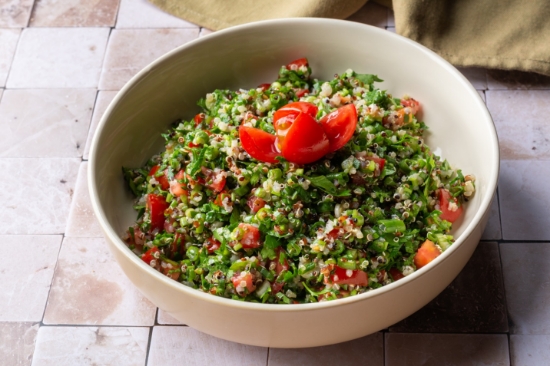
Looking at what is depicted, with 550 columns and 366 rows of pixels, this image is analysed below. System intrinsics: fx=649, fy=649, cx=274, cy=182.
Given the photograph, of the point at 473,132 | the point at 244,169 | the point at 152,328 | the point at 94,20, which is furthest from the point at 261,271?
the point at 94,20

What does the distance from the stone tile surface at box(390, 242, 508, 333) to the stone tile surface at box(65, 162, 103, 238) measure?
95cm

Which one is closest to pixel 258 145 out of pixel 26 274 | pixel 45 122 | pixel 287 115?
pixel 287 115

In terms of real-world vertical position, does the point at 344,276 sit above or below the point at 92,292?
above

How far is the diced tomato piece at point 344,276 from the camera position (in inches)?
58.9

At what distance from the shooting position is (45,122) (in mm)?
2283

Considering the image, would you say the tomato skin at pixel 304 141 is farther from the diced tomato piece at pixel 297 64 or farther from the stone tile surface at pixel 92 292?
the stone tile surface at pixel 92 292

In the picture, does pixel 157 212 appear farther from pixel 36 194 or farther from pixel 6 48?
pixel 6 48

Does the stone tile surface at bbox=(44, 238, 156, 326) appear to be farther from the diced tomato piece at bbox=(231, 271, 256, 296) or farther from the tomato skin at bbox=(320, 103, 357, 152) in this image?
the tomato skin at bbox=(320, 103, 357, 152)

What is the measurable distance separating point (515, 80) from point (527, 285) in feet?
2.69

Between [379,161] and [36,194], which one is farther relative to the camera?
[36,194]

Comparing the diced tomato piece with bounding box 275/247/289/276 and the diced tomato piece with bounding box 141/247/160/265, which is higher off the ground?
the diced tomato piece with bounding box 275/247/289/276

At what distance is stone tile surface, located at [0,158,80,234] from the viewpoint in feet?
6.68

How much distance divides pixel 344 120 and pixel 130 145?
67cm

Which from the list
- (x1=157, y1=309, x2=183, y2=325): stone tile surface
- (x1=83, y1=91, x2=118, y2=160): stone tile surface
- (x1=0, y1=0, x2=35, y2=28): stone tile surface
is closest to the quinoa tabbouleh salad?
(x1=157, y1=309, x2=183, y2=325): stone tile surface
